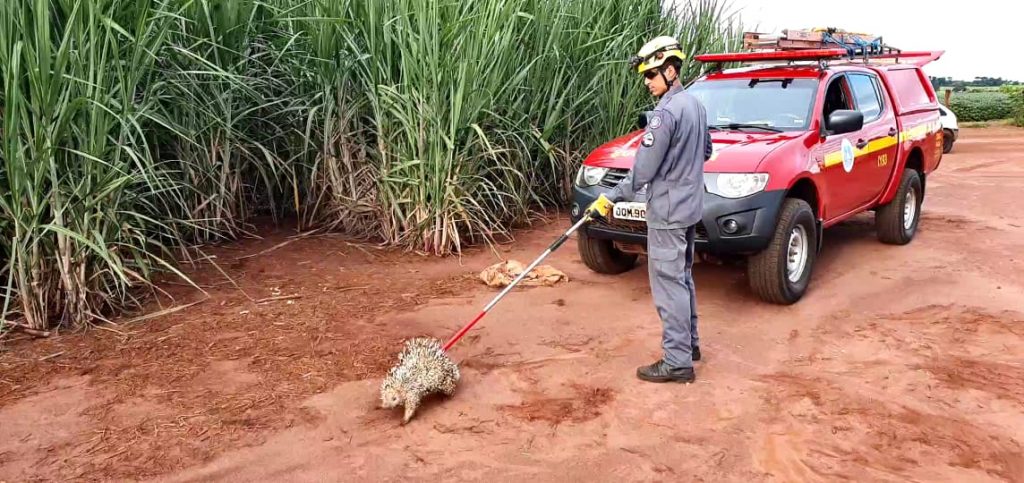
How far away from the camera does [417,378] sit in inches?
134

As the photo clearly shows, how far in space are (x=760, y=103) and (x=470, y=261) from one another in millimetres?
2526

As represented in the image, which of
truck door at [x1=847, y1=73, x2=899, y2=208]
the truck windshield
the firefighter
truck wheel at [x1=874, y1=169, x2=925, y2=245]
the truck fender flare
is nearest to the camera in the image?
the firefighter

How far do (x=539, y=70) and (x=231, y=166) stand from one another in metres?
2.77

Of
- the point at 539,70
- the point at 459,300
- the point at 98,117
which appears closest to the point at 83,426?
the point at 98,117

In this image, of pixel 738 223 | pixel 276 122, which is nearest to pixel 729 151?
pixel 738 223

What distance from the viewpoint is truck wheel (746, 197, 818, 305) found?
15.7ft

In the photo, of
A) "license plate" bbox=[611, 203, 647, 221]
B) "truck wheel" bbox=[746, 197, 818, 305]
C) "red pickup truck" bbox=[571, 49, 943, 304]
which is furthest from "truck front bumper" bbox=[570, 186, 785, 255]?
"license plate" bbox=[611, 203, 647, 221]

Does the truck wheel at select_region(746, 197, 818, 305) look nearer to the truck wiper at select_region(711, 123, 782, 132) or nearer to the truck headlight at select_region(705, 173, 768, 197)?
the truck headlight at select_region(705, 173, 768, 197)

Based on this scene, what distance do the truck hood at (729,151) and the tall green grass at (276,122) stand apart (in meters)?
0.95

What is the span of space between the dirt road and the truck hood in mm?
947

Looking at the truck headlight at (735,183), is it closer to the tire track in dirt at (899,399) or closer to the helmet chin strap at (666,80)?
the tire track in dirt at (899,399)

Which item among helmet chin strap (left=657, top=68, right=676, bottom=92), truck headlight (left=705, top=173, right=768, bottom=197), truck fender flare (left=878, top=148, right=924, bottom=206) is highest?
helmet chin strap (left=657, top=68, right=676, bottom=92)

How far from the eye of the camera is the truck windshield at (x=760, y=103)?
17.7 feet

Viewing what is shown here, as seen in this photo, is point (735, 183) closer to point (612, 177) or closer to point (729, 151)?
point (729, 151)
